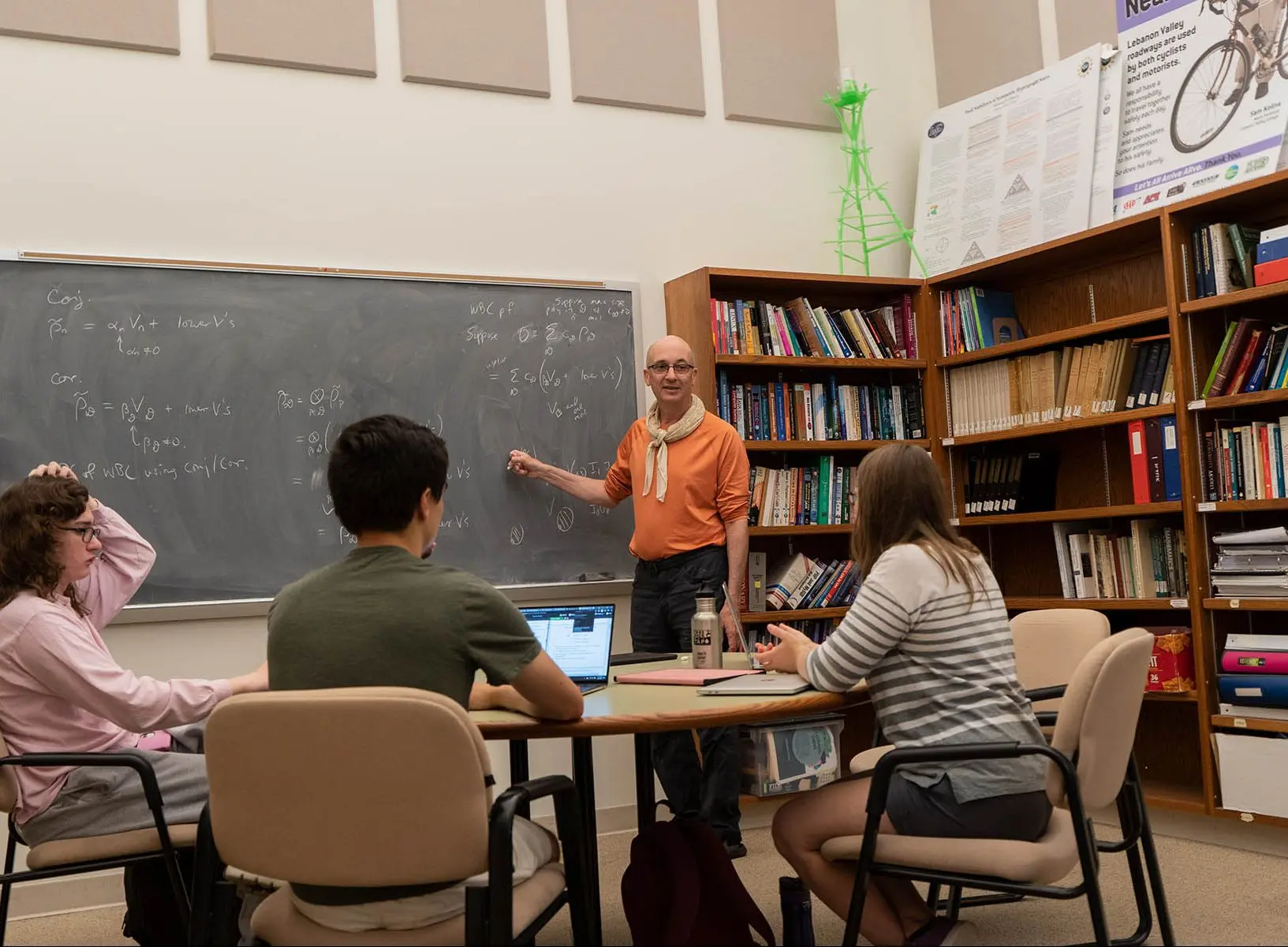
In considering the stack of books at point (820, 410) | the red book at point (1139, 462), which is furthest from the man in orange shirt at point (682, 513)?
the red book at point (1139, 462)

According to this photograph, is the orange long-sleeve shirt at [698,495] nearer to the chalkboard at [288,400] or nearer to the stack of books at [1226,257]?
the chalkboard at [288,400]

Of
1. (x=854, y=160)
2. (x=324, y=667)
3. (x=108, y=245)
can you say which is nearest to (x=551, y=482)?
(x=108, y=245)

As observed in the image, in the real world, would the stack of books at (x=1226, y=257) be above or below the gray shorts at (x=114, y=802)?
above

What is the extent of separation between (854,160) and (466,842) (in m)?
4.28

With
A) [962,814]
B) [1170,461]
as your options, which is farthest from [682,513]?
[962,814]

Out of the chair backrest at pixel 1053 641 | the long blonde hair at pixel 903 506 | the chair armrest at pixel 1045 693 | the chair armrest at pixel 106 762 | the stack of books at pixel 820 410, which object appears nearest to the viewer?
the chair armrest at pixel 106 762

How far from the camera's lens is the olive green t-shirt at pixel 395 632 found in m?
1.94

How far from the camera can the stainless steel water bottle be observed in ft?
9.83

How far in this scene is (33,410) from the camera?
3.97 metres

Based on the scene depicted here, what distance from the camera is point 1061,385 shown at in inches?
186

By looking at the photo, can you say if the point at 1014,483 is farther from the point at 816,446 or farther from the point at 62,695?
the point at 62,695

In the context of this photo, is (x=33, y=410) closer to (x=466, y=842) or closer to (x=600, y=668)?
(x=600, y=668)

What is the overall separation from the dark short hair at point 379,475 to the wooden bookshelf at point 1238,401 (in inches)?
115

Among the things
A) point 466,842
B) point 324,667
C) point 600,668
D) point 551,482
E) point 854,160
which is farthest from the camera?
point 854,160
